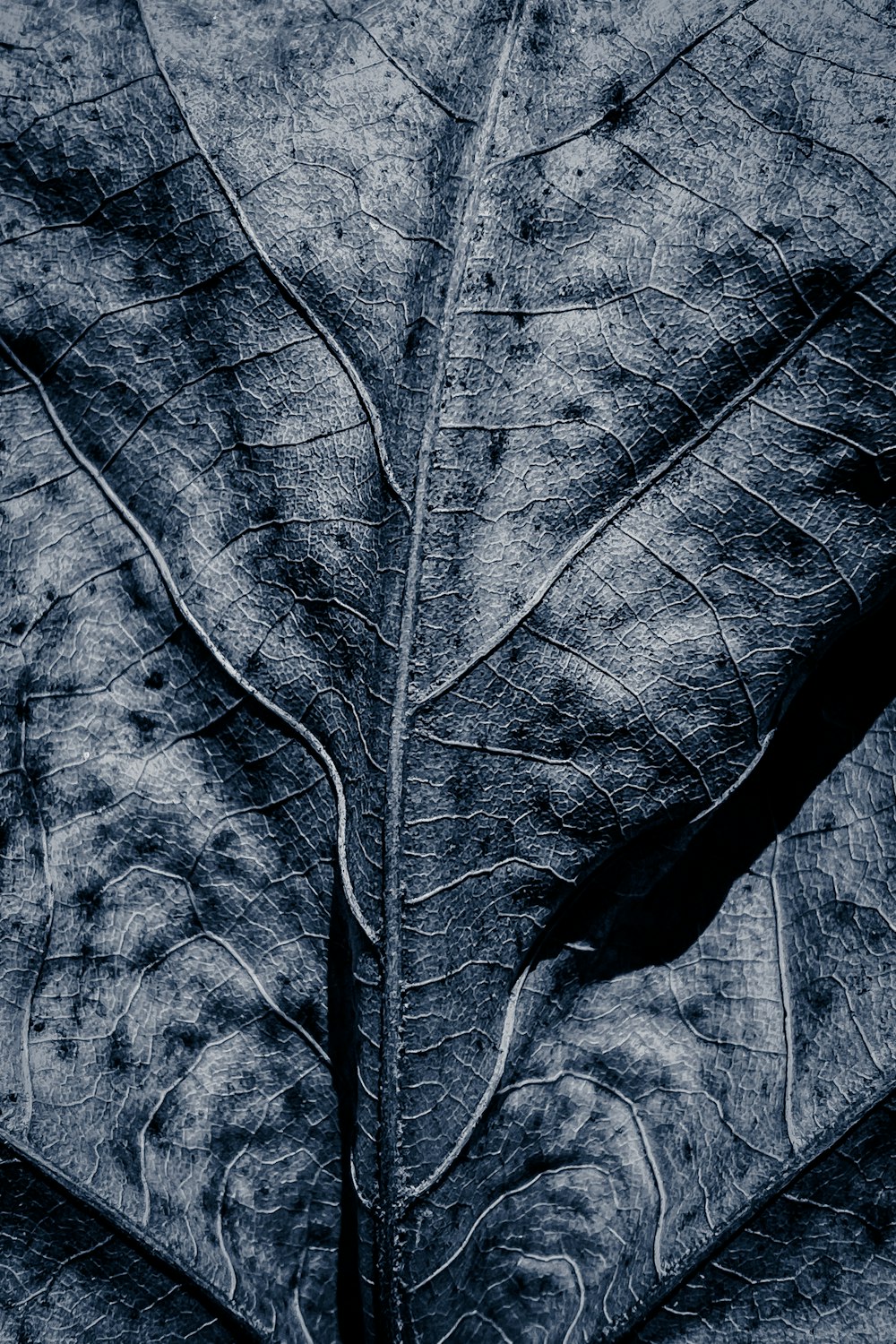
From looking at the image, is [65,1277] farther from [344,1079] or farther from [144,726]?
[144,726]

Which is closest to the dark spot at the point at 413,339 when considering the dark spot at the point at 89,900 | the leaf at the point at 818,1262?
the dark spot at the point at 89,900

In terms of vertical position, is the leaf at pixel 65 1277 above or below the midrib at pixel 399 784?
below

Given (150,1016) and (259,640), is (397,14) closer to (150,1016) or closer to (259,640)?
(259,640)

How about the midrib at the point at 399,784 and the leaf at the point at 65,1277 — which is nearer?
the midrib at the point at 399,784

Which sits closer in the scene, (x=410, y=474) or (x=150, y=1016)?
(x=410, y=474)

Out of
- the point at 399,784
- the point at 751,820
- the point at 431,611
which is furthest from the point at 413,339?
the point at 751,820

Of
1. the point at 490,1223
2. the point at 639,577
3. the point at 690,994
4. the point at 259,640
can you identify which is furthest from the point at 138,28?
the point at 490,1223

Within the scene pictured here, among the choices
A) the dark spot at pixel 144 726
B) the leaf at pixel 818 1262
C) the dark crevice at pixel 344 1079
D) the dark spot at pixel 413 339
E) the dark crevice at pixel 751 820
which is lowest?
the leaf at pixel 818 1262

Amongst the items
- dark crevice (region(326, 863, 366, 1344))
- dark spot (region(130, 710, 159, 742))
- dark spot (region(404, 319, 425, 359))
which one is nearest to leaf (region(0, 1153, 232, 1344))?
dark crevice (region(326, 863, 366, 1344))

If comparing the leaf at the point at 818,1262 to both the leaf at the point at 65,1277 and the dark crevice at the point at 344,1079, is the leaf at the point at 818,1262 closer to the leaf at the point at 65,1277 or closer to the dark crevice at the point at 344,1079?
the dark crevice at the point at 344,1079
